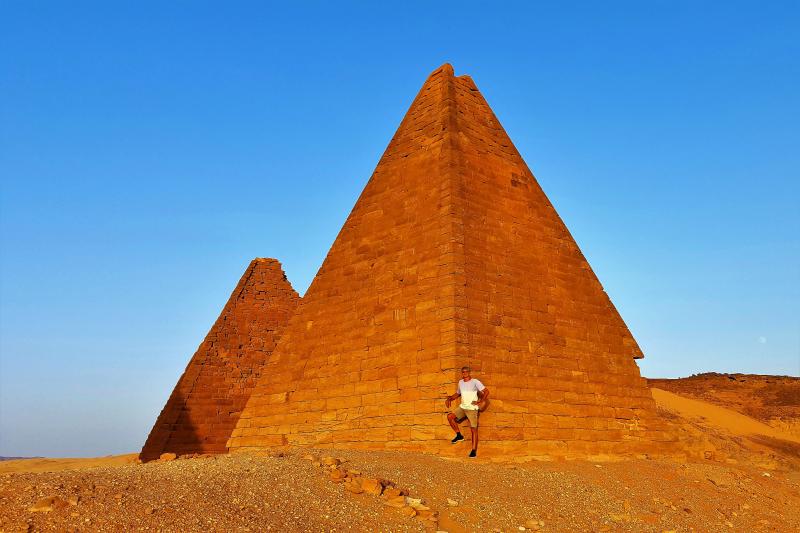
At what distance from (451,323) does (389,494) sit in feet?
12.3

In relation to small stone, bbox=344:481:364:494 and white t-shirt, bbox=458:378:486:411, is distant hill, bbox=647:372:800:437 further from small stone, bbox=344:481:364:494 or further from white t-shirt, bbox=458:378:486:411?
small stone, bbox=344:481:364:494

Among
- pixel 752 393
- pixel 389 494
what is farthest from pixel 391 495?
pixel 752 393

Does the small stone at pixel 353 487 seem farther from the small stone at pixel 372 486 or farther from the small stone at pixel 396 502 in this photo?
the small stone at pixel 396 502

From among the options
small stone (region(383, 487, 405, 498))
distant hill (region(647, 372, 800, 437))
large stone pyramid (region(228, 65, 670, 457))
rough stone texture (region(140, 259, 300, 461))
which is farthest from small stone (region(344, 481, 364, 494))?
distant hill (region(647, 372, 800, 437))

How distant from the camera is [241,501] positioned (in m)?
5.79

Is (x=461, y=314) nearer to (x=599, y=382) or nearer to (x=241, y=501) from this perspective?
(x=599, y=382)

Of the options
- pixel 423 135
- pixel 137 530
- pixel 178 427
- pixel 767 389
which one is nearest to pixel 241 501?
pixel 137 530

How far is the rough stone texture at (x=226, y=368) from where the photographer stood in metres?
17.6

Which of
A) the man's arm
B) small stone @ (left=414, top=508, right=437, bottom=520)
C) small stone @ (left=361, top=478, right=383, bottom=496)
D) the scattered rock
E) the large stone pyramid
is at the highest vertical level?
the large stone pyramid

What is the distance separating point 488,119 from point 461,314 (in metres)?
5.15

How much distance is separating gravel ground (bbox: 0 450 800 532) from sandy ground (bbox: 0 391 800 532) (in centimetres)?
2

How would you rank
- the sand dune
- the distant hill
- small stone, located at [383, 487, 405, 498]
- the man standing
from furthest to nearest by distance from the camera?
the distant hill → the sand dune → the man standing → small stone, located at [383, 487, 405, 498]

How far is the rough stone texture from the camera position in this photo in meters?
17.6

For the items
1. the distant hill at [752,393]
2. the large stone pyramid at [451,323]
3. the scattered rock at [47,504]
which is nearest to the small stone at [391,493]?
the large stone pyramid at [451,323]
